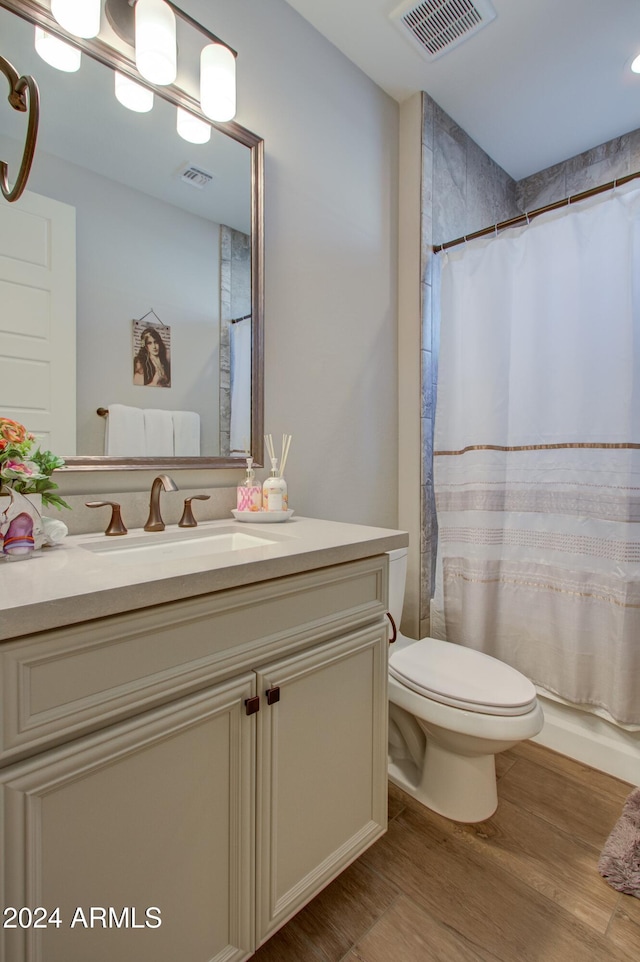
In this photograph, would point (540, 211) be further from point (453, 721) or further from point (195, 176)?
point (453, 721)

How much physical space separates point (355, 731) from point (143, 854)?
50 centimetres

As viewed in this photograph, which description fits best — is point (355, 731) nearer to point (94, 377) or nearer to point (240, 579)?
point (240, 579)

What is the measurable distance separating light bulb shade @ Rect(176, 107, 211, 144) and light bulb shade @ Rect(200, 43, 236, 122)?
0.03 meters

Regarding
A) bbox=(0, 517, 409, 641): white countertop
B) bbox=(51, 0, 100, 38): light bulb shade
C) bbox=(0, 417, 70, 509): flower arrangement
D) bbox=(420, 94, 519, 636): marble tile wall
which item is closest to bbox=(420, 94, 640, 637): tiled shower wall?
bbox=(420, 94, 519, 636): marble tile wall

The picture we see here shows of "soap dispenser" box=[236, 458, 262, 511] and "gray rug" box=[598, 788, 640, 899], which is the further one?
"soap dispenser" box=[236, 458, 262, 511]

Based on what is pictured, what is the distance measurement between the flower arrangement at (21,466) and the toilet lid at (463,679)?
3.62ft

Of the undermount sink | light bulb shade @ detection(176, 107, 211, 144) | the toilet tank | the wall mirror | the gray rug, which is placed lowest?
the gray rug

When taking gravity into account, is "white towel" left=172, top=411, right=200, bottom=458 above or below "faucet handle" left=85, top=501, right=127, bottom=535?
above

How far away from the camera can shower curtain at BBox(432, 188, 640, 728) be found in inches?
61.3

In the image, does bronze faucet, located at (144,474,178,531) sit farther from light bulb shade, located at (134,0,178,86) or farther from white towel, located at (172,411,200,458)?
light bulb shade, located at (134,0,178,86)

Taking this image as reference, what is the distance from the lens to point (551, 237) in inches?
67.5

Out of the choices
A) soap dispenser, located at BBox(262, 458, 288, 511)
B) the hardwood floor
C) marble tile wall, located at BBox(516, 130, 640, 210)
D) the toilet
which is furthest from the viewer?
marble tile wall, located at BBox(516, 130, 640, 210)

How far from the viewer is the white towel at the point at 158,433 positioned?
1285 mm

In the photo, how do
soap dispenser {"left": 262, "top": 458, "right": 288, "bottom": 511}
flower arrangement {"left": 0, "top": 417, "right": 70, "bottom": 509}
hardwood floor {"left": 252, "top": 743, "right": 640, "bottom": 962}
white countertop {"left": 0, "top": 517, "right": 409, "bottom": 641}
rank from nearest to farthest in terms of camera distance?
white countertop {"left": 0, "top": 517, "right": 409, "bottom": 641}
flower arrangement {"left": 0, "top": 417, "right": 70, "bottom": 509}
hardwood floor {"left": 252, "top": 743, "right": 640, "bottom": 962}
soap dispenser {"left": 262, "top": 458, "right": 288, "bottom": 511}
